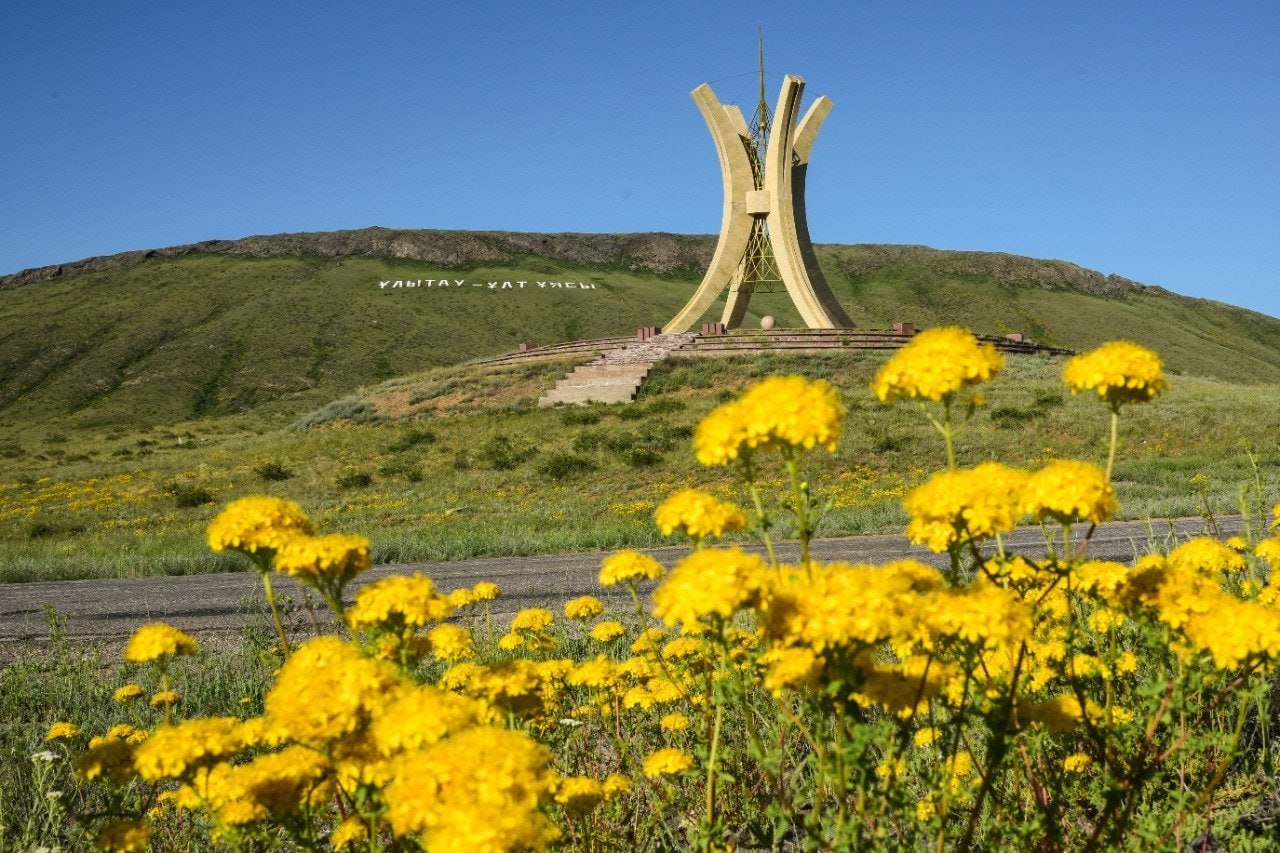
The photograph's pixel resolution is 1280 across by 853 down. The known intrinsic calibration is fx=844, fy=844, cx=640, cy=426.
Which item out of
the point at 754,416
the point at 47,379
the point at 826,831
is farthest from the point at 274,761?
the point at 47,379

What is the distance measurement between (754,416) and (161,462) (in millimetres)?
35264

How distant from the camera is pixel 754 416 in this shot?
6.70 feet

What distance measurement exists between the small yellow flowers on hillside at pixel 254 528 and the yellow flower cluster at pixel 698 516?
3.77 ft

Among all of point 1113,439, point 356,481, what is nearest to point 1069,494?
point 1113,439

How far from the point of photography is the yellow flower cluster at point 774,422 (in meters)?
1.99

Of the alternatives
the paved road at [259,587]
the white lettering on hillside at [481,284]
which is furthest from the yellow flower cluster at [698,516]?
the white lettering on hillside at [481,284]

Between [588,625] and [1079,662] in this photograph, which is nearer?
[1079,662]

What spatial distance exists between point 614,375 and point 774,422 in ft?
112

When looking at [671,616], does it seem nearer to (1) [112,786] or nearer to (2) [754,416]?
(2) [754,416]

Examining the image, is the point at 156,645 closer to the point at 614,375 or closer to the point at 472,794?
the point at 472,794

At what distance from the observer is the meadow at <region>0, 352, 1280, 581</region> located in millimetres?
14617

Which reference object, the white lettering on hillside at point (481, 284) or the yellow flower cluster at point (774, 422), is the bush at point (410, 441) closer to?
the yellow flower cluster at point (774, 422)

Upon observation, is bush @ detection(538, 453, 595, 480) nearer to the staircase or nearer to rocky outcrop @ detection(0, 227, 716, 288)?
the staircase

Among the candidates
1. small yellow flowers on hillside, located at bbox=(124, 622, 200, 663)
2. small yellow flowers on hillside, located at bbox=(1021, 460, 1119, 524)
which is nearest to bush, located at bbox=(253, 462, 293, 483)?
small yellow flowers on hillside, located at bbox=(124, 622, 200, 663)
